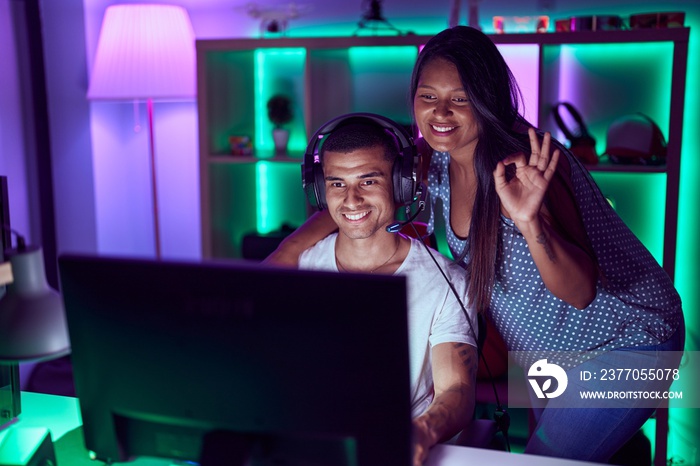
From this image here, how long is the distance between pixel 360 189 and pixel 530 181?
0.45m

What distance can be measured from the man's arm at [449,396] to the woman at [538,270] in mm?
181

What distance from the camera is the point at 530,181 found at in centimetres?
139

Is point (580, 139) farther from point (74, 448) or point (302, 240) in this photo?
point (74, 448)

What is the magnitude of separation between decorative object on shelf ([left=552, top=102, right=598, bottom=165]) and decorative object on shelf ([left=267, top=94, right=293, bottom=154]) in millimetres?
1187

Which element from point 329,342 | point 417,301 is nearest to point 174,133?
point 417,301

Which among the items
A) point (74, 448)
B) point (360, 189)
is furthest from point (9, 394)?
point (360, 189)

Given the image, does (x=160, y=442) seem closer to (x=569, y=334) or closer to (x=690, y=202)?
(x=569, y=334)

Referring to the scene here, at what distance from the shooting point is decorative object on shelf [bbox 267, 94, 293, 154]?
3.16m

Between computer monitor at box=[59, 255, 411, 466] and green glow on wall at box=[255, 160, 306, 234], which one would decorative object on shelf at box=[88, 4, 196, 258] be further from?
computer monitor at box=[59, 255, 411, 466]

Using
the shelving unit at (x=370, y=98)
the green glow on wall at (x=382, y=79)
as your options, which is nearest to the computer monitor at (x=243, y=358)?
the shelving unit at (x=370, y=98)

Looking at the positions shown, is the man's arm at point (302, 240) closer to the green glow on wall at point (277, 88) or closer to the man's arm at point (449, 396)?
the man's arm at point (449, 396)

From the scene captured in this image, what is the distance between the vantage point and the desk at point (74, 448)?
3.93ft

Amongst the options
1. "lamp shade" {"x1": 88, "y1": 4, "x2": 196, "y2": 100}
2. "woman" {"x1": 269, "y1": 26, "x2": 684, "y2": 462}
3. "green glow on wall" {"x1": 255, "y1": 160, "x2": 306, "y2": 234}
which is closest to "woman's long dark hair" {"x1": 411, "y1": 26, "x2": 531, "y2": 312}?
"woman" {"x1": 269, "y1": 26, "x2": 684, "y2": 462}

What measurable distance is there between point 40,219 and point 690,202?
3.15m
